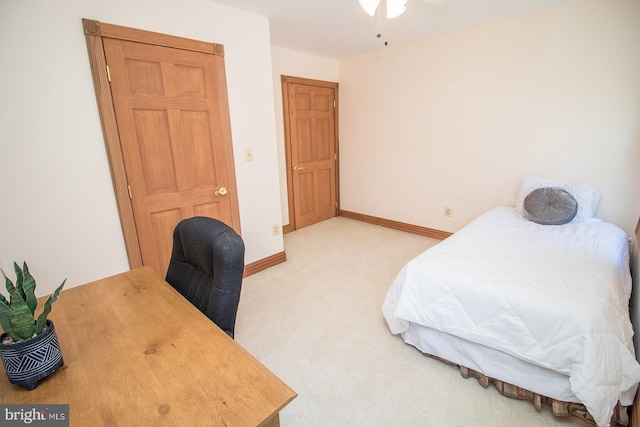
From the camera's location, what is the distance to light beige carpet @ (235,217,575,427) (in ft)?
4.90

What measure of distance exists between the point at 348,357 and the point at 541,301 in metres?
1.11

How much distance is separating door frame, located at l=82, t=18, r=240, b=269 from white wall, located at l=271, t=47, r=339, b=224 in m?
1.41

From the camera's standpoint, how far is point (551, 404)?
1.48 meters

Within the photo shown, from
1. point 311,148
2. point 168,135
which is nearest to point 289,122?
point 311,148

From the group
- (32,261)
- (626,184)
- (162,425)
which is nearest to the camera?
(162,425)

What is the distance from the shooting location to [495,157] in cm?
322

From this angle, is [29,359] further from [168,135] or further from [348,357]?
[168,135]

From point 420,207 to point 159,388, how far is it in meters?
3.64

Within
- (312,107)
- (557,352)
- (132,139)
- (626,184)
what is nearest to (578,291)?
(557,352)

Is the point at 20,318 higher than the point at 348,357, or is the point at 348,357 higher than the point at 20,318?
the point at 20,318

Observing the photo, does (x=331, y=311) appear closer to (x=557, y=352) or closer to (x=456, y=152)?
(x=557, y=352)

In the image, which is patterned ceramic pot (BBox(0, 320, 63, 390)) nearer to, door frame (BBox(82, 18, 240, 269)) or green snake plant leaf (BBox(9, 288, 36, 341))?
green snake plant leaf (BBox(9, 288, 36, 341))

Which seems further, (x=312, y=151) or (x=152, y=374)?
(x=312, y=151)

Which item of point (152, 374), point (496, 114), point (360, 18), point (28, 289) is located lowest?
point (152, 374)
